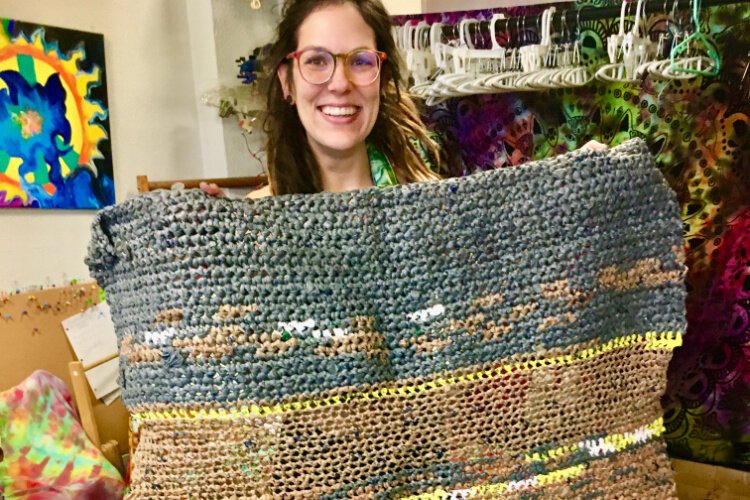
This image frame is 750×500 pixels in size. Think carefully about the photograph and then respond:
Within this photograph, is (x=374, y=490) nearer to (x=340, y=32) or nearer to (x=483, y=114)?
(x=340, y=32)

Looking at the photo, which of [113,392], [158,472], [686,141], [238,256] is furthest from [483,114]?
[113,392]

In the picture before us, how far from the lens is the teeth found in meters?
0.78

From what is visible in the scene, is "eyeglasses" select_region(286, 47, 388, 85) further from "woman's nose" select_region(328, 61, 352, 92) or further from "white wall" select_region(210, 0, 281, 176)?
"white wall" select_region(210, 0, 281, 176)

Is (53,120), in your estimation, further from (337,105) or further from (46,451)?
(337,105)

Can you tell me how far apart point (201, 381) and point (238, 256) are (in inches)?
5.2

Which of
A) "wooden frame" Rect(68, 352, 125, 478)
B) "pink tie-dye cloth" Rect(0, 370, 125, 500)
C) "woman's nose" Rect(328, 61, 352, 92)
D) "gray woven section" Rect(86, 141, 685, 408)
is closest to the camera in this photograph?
"gray woven section" Rect(86, 141, 685, 408)

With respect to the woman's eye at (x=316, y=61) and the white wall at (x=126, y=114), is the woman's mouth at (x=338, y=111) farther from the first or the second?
the white wall at (x=126, y=114)

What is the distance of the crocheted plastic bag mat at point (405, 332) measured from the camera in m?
0.54

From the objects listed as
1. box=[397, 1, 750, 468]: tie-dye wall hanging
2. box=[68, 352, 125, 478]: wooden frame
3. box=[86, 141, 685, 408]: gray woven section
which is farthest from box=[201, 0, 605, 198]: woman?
box=[68, 352, 125, 478]: wooden frame

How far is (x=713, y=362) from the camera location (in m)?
0.96

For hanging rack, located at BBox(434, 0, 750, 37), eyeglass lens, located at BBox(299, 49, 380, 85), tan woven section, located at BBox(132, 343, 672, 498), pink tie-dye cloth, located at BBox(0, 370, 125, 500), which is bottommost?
pink tie-dye cloth, located at BBox(0, 370, 125, 500)

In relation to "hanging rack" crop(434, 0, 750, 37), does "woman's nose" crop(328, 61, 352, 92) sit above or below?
below

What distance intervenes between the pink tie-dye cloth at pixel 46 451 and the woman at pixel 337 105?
77 centimetres

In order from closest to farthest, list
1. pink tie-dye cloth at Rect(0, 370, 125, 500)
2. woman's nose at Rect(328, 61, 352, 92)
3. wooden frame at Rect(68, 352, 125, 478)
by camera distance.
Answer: woman's nose at Rect(328, 61, 352, 92), pink tie-dye cloth at Rect(0, 370, 125, 500), wooden frame at Rect(68, 352, 125, 478)
